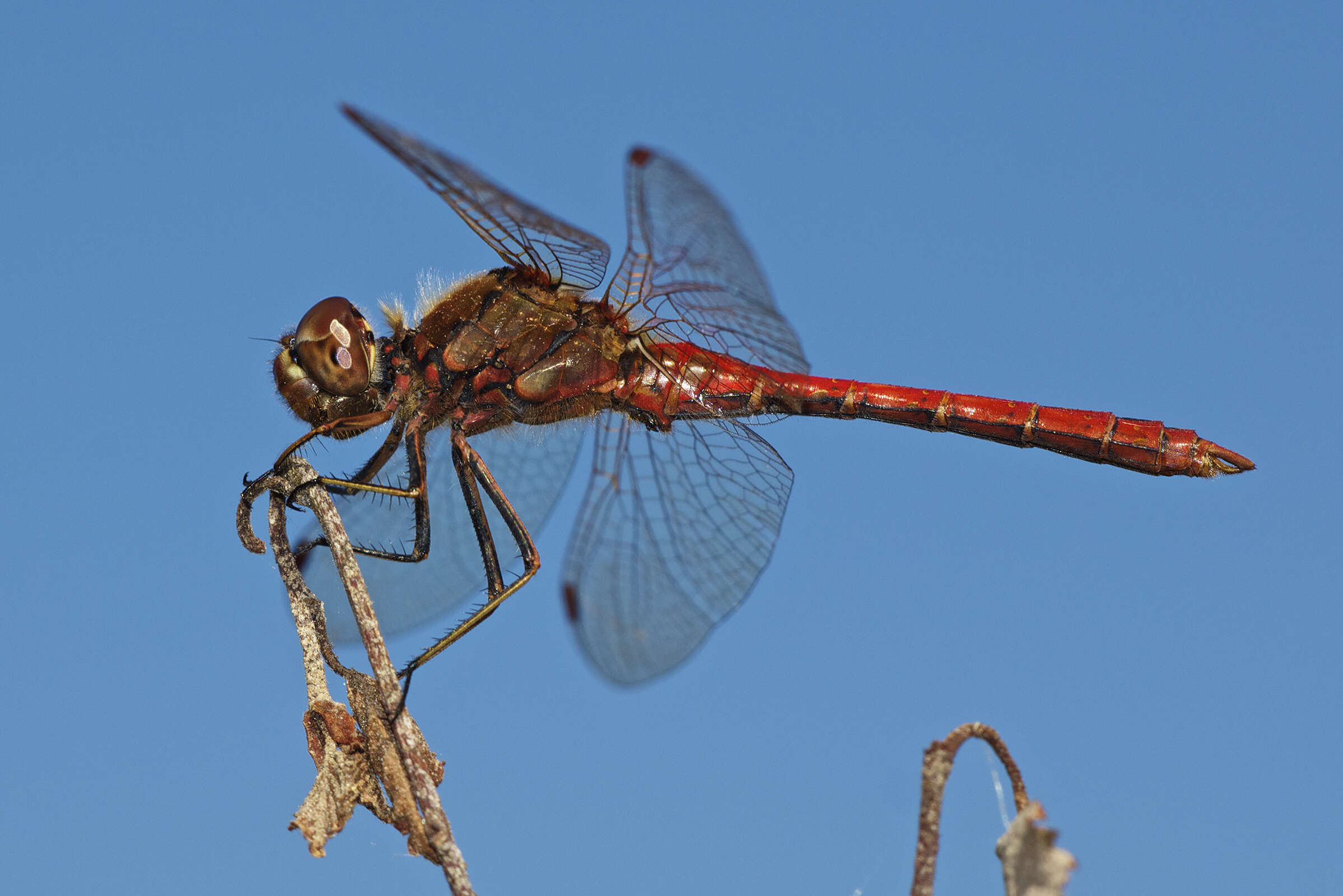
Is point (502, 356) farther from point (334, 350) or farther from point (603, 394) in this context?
point (334, 350)

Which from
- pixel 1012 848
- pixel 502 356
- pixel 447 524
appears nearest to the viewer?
pixel 1012 848

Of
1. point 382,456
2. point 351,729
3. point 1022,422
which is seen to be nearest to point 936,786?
point 351,729

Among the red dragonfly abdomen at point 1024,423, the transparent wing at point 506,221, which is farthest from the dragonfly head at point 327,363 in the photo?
the red dragonfly abdomen at point 1024,423

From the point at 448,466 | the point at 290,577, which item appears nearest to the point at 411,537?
the point at 448,466

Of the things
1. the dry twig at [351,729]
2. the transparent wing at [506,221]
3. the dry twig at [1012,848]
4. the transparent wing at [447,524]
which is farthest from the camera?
the transparent wing at [447,524]

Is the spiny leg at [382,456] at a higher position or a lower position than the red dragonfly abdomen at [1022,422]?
lower

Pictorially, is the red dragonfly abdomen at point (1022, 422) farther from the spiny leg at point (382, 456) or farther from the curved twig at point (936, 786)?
the curved twig at point (936, 786)
